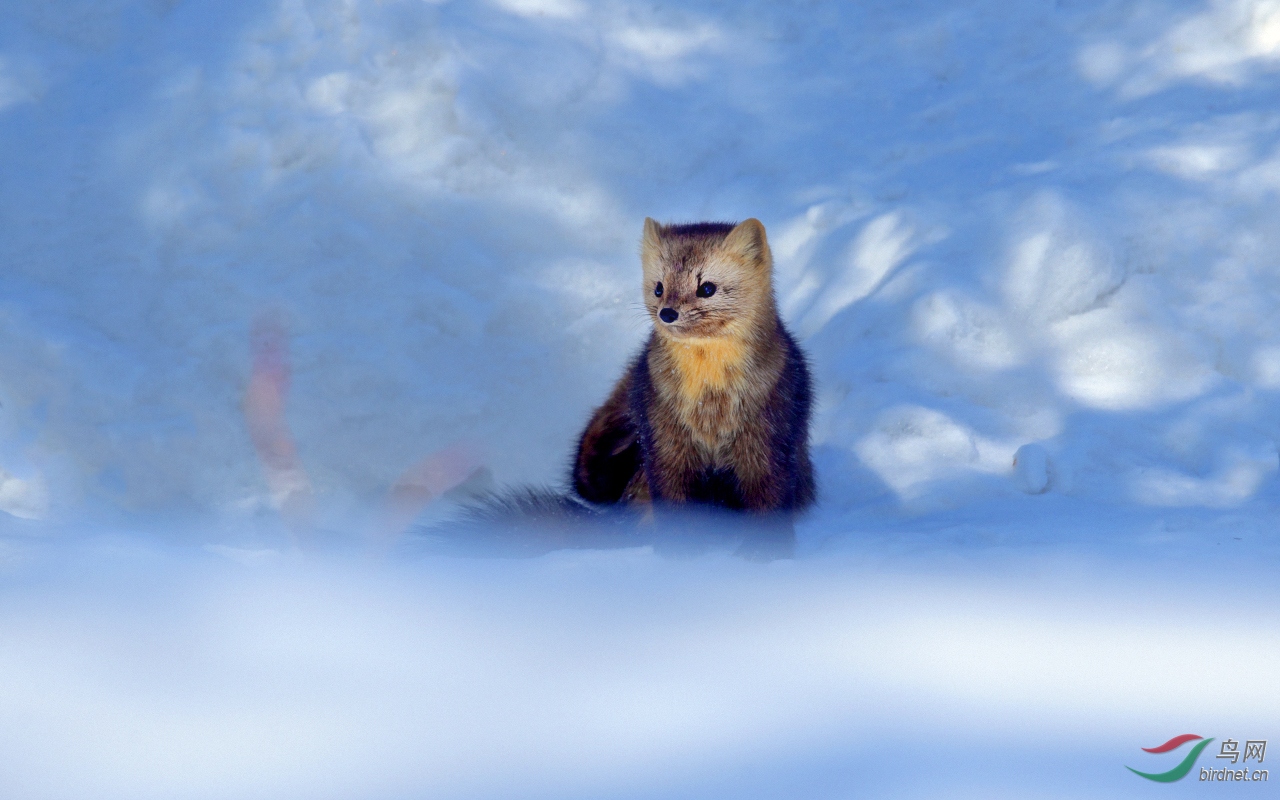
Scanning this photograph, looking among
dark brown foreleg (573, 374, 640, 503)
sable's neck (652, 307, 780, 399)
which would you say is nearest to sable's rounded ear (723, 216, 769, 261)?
sable's neck (652, 307, 780, 399)

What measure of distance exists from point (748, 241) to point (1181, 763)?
1770 millimetres

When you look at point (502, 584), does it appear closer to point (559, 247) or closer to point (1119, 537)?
point (1119, 537)

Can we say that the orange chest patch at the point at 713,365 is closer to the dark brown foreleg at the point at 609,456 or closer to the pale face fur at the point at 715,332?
the pale face fur at the point at 715,332

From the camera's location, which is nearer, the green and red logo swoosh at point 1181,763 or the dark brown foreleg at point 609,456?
the green and red logo swoosh at point 1181,763

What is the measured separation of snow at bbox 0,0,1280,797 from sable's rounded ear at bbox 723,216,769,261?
896 mm

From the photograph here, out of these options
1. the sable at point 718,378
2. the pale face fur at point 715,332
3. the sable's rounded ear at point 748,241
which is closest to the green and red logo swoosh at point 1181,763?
the sable at point 718,378

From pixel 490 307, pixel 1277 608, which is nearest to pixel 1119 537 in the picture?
pixel 1277 608

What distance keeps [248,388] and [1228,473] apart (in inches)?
149

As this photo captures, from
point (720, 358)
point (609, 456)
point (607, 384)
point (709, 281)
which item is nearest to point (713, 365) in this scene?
point (720, 358)

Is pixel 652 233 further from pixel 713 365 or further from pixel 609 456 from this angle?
pixel 609 456

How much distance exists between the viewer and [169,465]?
13.0 feet

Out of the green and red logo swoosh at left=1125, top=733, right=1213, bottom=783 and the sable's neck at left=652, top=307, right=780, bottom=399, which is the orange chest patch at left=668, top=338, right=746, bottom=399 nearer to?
the sable's neck at left=652, top=307, right=780, bottom=399

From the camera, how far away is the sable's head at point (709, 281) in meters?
2.93

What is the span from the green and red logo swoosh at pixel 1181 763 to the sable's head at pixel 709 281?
60.9 inches
